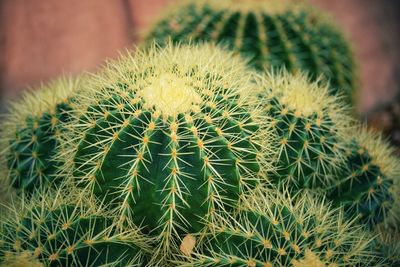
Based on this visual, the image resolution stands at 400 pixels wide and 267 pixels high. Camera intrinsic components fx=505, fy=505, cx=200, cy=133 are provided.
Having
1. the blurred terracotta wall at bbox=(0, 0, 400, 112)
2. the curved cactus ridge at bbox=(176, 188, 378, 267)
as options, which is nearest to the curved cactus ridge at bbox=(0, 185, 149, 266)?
the curved cactus ridge at bbox=(176, 188, 378, 267)

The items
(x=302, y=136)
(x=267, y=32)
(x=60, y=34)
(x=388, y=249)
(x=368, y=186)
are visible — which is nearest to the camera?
(x=388, y=249)

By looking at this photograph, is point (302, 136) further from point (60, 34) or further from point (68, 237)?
point (60, 34)

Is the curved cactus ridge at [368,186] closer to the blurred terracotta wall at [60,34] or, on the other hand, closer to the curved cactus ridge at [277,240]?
the curved cactus ridge at [277,240]

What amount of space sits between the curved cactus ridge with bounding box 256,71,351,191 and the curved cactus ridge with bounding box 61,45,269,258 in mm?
195

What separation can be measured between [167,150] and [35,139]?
0.76 meters

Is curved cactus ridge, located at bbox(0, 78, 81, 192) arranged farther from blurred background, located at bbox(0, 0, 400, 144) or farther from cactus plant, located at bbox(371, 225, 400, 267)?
blurred background, located at bbox(0, 0, 400, 144)

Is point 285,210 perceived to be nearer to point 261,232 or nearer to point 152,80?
point 261,232

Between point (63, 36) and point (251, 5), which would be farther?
point (63, 36)

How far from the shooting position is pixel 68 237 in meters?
1.65

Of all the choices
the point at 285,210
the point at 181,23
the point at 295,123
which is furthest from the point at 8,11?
the point at 285,210

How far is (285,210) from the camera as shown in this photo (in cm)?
179

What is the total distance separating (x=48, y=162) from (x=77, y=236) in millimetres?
544

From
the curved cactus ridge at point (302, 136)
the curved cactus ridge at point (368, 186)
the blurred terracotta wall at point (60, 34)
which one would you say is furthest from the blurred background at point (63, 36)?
the curved cactus ridge at point (302, 136)

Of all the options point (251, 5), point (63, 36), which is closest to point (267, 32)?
point (251, 5)
